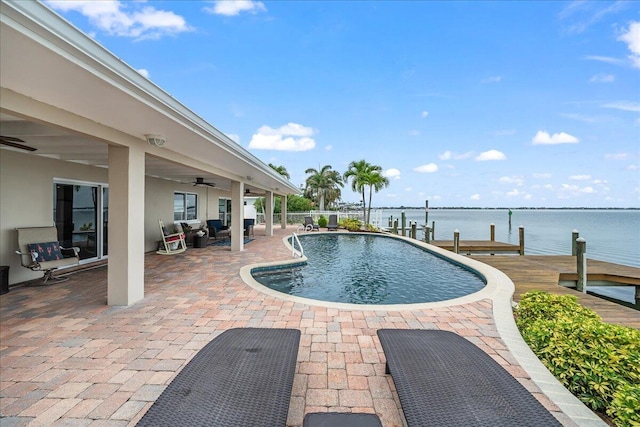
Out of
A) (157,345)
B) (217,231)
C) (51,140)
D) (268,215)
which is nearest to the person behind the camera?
(157,345)

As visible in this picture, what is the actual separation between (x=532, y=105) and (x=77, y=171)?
2116cm

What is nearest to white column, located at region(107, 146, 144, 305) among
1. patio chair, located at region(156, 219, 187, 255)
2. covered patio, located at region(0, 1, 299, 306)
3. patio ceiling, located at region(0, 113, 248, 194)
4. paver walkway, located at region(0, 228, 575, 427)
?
covered patio, located at region(0, 1, 299, 306)

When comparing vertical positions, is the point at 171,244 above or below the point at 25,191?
below

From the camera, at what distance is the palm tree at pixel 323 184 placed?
133 feet

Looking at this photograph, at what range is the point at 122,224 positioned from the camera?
477 centimetres

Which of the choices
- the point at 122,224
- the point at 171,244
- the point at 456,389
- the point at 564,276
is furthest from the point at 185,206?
the point at 564,276

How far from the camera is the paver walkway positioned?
8.02 ft

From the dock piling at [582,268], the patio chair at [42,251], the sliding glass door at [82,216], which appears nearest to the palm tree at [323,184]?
the dock piling at [582,268]

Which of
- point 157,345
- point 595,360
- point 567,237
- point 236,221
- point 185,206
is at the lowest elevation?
point 567,237

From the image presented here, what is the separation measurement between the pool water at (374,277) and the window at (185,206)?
230 inches

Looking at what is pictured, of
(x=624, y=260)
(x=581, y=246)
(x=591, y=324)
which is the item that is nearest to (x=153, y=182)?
(x=591, y=324)

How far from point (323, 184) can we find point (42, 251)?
1393 inches

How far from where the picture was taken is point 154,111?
3.41 m

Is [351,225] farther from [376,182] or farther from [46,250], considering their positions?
[46,250]
